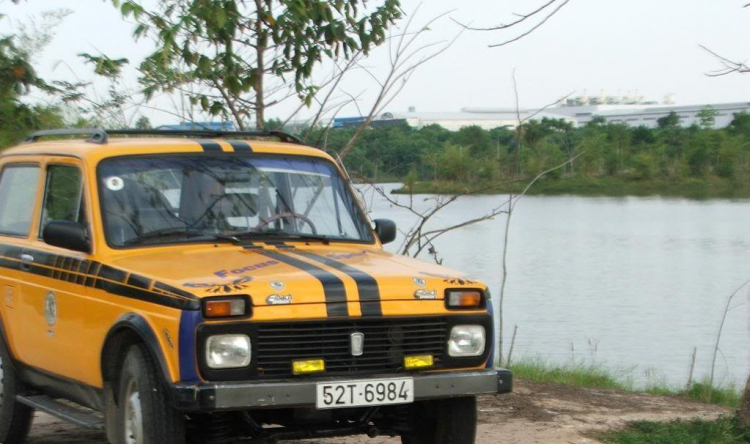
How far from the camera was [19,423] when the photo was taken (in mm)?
6957

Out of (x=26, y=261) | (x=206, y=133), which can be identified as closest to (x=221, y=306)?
(x=26, y=261)

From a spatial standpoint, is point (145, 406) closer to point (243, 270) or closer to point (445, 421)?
point (243, 270)

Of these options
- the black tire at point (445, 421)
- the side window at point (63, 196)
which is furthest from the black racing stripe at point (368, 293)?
the side window at point (63, 196)

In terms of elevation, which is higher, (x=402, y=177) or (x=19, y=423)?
(x=402, y=177)

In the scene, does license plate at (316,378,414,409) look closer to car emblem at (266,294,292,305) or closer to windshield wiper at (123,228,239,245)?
car emblem at (266,294,292,305)

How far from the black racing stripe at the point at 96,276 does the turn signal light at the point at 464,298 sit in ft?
3.88

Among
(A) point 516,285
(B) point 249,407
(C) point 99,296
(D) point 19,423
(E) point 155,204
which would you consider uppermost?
(E) point 155,204

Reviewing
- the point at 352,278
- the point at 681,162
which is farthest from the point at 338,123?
the point at 681,162

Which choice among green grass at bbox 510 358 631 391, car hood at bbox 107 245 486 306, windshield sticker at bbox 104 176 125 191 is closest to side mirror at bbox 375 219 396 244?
car hood at bbox 107 245 486 306

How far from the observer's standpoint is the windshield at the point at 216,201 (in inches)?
243

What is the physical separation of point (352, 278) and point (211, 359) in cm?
72

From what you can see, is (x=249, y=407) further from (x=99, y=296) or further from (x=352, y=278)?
(x=99, y=296)

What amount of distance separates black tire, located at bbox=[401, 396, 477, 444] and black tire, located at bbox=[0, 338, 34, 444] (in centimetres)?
226

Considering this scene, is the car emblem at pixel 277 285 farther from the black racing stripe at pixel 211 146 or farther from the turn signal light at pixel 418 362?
the black racing stripe at pixel 211 146
